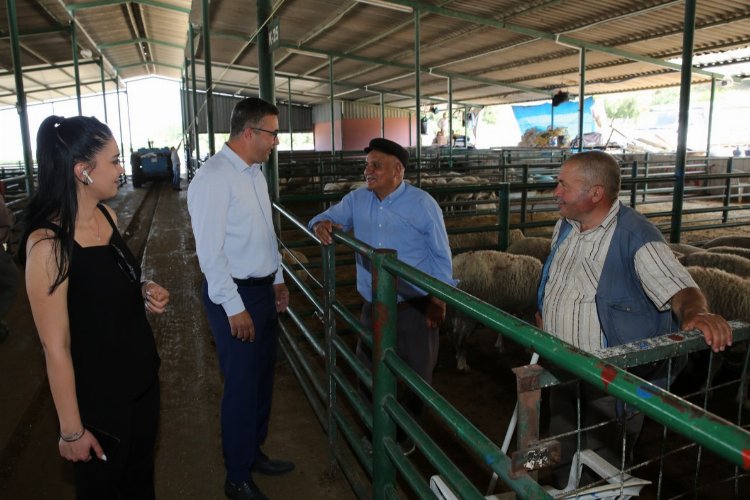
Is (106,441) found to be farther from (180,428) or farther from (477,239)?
(477,239)

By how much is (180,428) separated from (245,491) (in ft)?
3.02

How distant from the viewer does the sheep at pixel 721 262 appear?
15.6 ft

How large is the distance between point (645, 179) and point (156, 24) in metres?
18.1

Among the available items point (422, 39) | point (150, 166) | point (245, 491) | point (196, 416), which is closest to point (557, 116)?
point (422, 39)

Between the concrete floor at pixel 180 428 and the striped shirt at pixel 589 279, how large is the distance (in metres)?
1.44

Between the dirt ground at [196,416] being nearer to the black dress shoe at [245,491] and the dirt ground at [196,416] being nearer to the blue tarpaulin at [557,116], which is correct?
the black dress shoe at [245,491]

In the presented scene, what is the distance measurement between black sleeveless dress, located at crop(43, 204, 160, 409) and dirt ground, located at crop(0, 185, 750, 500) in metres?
1.17

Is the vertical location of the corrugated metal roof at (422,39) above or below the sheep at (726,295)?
above

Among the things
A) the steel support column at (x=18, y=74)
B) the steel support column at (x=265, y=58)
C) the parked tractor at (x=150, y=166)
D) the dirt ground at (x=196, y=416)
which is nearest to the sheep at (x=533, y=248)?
the dirt ground at (x=196, y=416)

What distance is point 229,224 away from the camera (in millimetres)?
2365

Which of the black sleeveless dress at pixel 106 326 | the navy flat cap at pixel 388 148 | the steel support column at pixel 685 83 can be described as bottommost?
the black sleeveless dress at pixel 106 326

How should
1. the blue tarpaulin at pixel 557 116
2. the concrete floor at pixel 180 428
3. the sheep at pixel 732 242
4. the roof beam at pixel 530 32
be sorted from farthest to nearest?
the blue tarpaulin at pixel 557 116 → the roof beam at pixel 530 32 → the sheep at pixel 732 242 → the concrete floor at pixel 180 428

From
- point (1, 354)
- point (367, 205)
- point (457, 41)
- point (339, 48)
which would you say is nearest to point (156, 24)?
point (339, 48)

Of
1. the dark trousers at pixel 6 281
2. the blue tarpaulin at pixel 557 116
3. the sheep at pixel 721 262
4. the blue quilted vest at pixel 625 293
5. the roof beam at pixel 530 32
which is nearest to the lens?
the blue quilted vest at pixel 625 293
